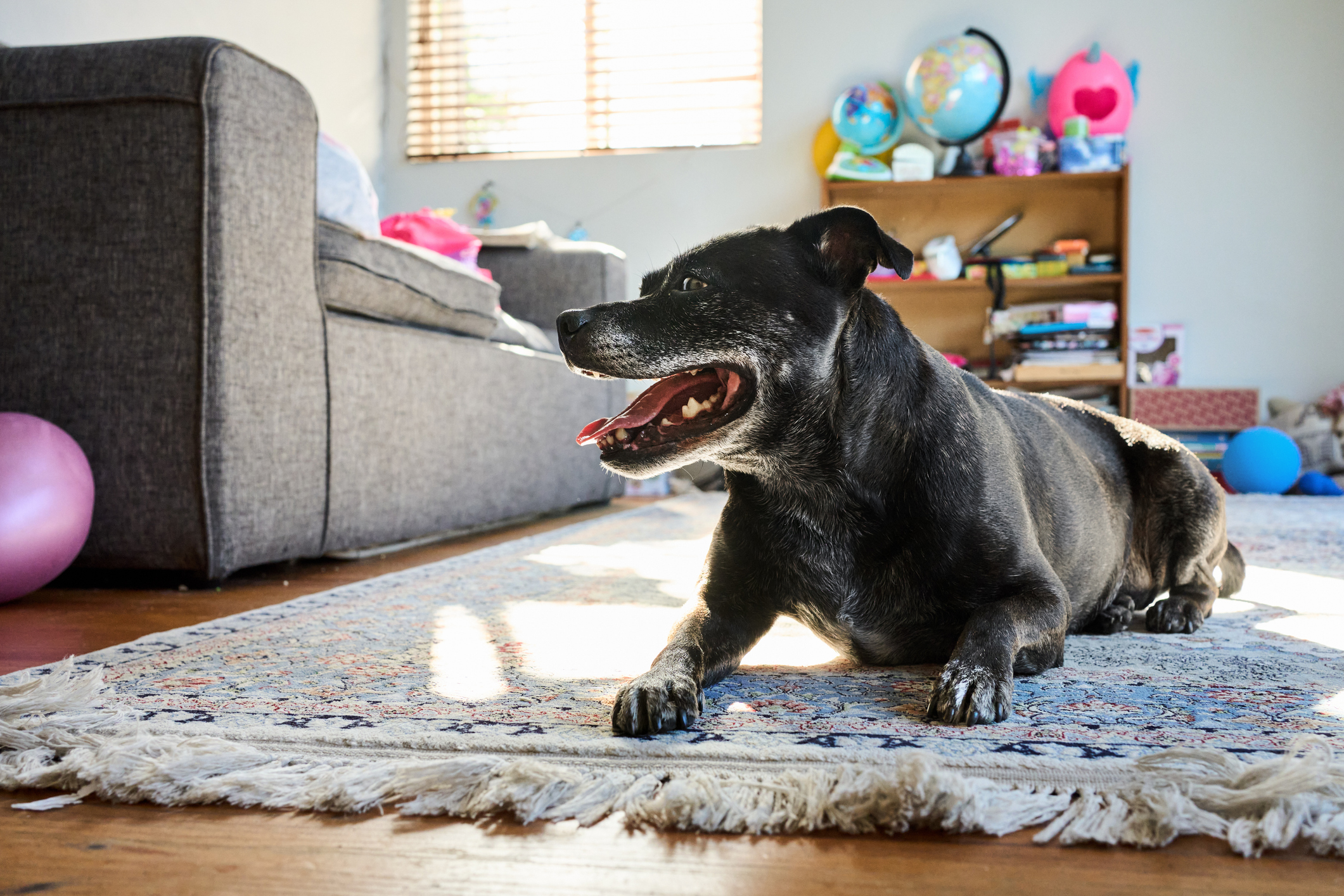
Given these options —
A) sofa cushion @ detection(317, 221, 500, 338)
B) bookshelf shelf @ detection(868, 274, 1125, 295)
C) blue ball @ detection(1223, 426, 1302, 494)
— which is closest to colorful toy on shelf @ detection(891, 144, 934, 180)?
bookshelf shelf @ detection(868, 274, 1125, 295)

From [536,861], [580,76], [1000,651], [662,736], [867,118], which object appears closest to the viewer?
[536,861]

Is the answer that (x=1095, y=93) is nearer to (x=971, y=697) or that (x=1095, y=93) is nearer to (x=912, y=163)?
Answer: (x=912, y=163)

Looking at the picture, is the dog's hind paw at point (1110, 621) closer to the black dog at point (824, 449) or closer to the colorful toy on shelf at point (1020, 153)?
the black dog at point (824, 449)

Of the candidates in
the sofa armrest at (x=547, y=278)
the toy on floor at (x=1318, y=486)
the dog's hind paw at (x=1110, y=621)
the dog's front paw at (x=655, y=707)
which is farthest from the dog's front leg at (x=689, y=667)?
the toy on floor at (x=1318, y=486)

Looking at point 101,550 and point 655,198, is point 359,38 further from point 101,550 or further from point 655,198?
point 101,550

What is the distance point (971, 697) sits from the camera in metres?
1.01

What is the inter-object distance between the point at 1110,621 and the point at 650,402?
0.86m

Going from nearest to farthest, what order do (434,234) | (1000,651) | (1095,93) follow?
(1000,651), (434,234), (1095,93)

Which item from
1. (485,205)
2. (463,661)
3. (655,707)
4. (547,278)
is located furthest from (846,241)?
(485,205)

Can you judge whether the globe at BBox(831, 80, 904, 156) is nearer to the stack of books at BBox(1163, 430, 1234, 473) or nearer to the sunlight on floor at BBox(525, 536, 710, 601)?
the stack of books at BBox(1163, 430, 1234, 473)

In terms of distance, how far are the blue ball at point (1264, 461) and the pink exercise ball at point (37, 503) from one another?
4.71 metres

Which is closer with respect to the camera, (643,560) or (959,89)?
(643,560)

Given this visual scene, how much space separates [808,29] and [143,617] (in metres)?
5.07

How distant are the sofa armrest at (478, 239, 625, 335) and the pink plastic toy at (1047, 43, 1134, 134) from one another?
2.66m
